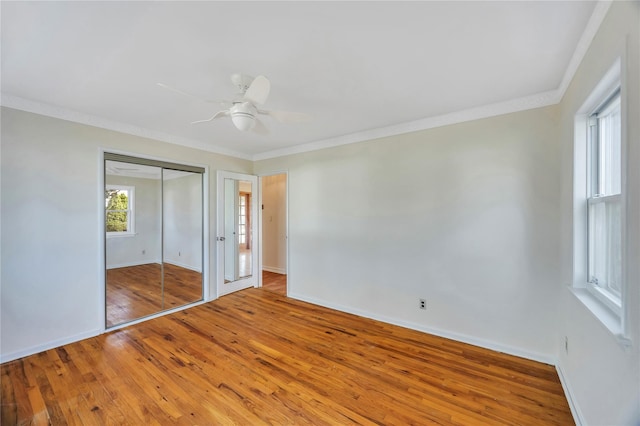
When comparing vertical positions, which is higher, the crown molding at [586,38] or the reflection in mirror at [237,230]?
the crown molding at [586,38]

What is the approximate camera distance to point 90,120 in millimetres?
2828

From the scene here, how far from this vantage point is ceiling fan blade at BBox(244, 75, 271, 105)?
5.40 feet

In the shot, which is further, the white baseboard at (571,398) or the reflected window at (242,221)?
the reflected window at (242,221)

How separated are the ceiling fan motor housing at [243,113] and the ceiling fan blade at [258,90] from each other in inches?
2.9

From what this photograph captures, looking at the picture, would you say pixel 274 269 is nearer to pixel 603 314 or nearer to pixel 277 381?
pixel 277 381

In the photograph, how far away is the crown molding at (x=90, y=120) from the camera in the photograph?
2393mm

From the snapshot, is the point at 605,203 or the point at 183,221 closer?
the point at 605,203

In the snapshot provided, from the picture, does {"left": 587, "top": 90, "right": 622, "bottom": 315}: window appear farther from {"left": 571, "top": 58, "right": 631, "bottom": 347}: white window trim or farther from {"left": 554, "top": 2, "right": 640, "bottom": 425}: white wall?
{"left": 554, "top": 2, "right": 640, "bottom": 425}: white wall

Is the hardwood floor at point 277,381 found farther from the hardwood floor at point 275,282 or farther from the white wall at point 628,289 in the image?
the hardwood floor at point 275,282

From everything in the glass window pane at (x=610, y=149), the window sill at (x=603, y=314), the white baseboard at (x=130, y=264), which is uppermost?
the glass window pane at (x=610, y=149)

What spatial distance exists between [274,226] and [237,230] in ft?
4.93

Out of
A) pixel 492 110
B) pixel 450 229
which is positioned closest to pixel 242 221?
pixel 450 229

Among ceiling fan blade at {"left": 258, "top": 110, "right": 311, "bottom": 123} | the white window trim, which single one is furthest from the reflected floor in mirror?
the white window trim

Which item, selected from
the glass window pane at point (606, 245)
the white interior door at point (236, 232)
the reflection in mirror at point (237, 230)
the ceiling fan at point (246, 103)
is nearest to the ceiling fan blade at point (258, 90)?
the ceiling fan at point (246, 103)
